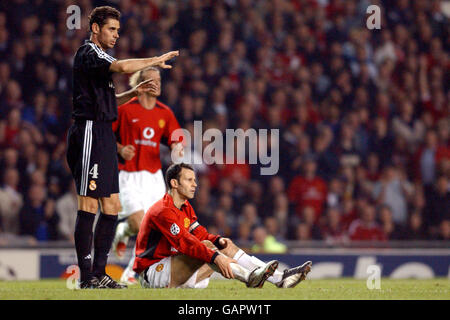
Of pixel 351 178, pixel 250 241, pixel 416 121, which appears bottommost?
pixel 250 241

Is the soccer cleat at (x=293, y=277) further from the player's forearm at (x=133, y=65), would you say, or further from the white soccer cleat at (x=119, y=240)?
the white soccer cleat at (x=119, y=240)

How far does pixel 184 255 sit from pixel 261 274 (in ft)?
2.04

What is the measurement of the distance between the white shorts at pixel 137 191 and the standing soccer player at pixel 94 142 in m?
1.81

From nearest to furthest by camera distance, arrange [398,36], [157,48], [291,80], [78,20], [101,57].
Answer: [101,57] < [78,20] < [157,48] < [291,80] < [398,36]

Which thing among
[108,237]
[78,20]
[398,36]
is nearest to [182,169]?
[108,237]

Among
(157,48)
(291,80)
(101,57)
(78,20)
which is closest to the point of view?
(101,57)

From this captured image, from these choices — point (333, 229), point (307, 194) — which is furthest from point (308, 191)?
point (333, 229)

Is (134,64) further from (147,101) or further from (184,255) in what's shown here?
(147,101)

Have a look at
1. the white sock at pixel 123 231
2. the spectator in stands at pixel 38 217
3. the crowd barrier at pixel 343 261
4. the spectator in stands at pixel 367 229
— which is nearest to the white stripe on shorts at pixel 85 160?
the white sock at pixel 123 231

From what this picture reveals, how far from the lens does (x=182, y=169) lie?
6.62 meters

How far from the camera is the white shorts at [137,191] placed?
26.9ft
